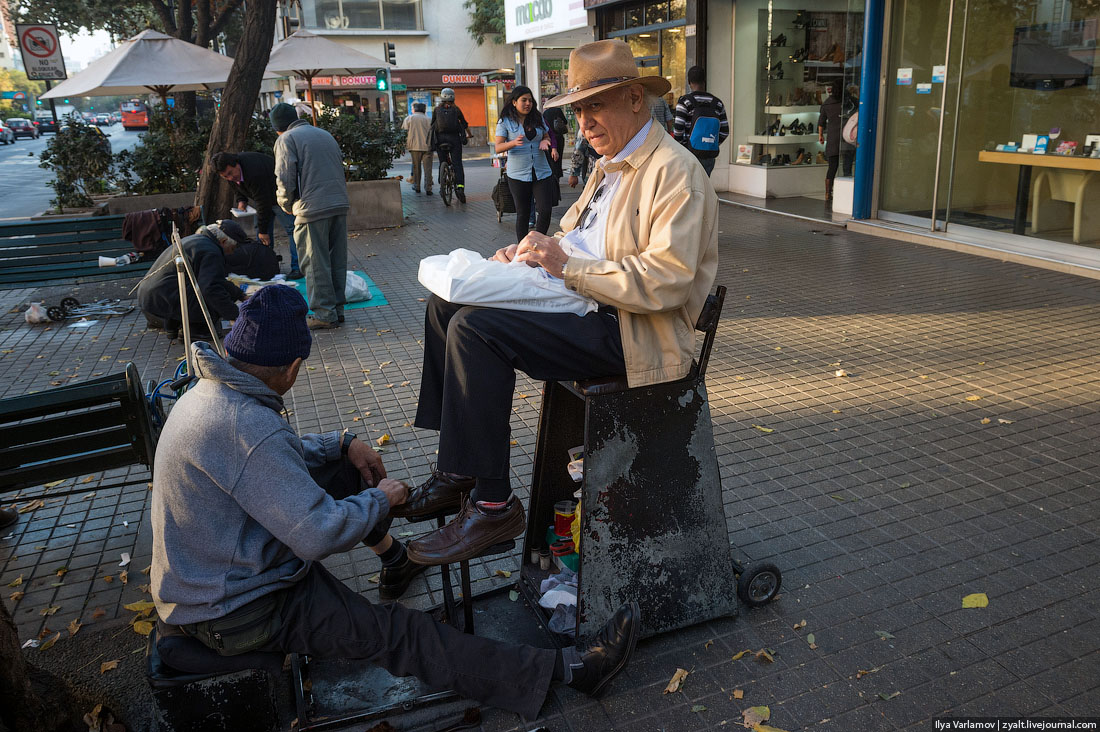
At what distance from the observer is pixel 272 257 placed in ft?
25.3

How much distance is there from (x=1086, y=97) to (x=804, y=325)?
4.77 metres

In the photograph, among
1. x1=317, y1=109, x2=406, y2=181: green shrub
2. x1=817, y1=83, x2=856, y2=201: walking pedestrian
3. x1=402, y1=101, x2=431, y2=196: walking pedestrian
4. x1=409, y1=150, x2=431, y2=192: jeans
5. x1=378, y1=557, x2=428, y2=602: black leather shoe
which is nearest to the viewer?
x1=378, y1=557, x2=428, y2=602: black leather shoe

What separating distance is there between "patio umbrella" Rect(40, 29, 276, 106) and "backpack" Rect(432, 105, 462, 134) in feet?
12.0

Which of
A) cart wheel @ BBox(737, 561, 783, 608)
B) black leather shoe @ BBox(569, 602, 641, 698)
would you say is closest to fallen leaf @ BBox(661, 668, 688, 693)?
black leather shoe @ BBox(569, 602, 641, 698)

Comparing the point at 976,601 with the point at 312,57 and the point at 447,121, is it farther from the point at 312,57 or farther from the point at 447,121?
the point at 312,57

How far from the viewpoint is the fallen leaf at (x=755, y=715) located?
8.53 feet

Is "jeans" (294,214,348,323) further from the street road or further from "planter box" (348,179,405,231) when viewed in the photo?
the street road

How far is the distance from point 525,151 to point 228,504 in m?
7.90

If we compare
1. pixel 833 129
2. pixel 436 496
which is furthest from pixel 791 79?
pixel 436 496

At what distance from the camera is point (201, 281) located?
21.5ft

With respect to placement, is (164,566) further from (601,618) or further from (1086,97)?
(1086,97)

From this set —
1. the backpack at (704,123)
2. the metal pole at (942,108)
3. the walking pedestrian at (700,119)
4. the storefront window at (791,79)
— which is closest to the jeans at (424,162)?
the storefront window at (791,79)

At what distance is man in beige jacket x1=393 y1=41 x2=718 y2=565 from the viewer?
258cm

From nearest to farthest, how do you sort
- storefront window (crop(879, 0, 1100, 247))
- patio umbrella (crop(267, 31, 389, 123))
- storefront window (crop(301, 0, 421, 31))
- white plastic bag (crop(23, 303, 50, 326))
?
white plastic bag (crop(23, 303, 50, 326))
storefront window (crop(879, 0, 1100, 247))
patio umbrella (crop(267, 31, 389, 123))
storefront window (crop(301, 0, 421, 31))
